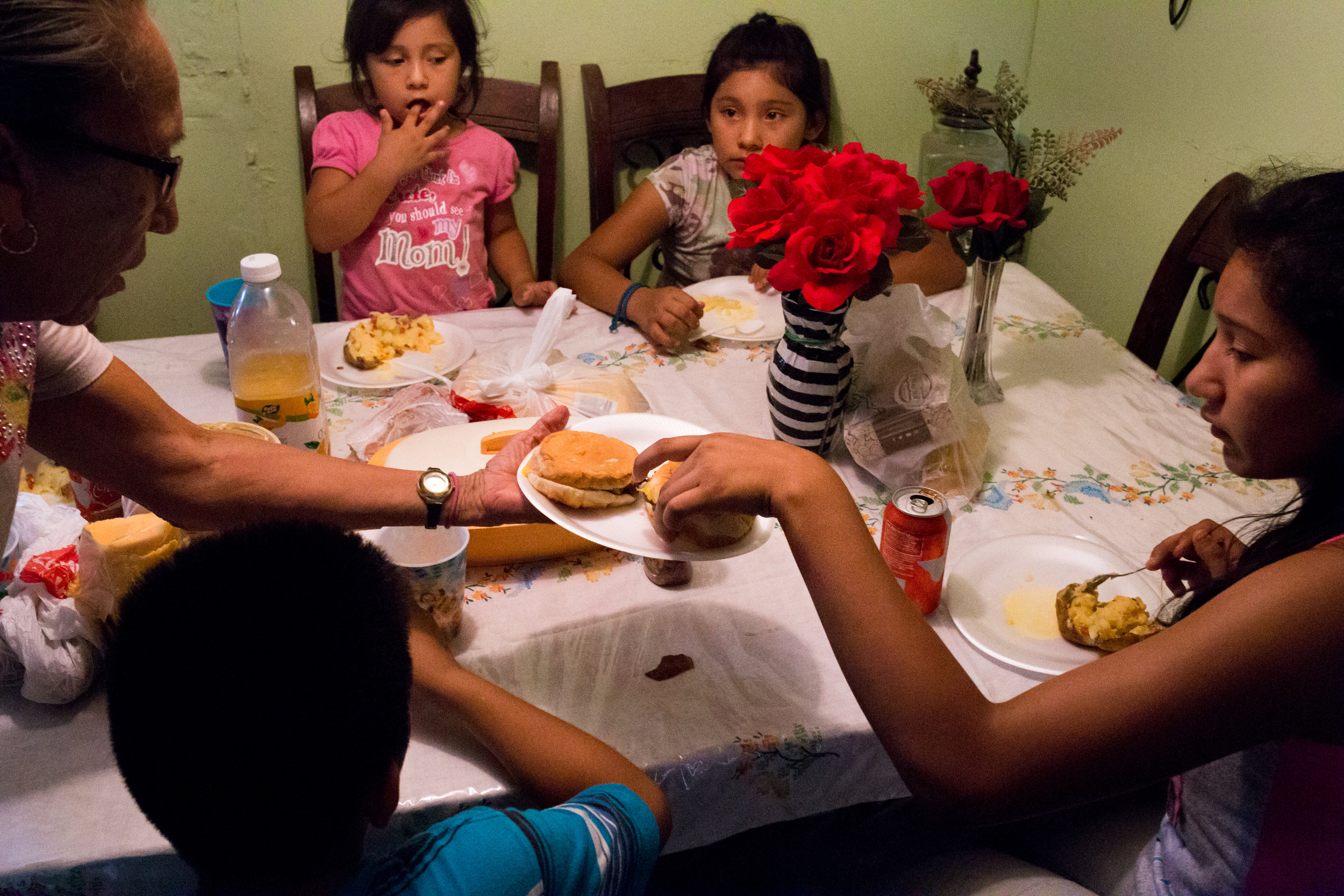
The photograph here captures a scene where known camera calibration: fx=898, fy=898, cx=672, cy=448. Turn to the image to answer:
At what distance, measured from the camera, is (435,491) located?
1.11 m

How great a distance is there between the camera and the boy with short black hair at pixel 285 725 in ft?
1.97

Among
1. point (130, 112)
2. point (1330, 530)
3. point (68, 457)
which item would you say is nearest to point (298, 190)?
point (68, 457)

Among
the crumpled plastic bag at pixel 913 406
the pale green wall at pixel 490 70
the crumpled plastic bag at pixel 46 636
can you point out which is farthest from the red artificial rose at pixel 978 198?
the pale green wall at pixel 490 70

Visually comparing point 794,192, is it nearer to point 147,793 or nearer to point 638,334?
point 638,334

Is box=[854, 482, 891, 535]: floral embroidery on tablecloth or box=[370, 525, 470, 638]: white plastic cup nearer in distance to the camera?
box=[370, 525, 470, 638]: white plastic cup

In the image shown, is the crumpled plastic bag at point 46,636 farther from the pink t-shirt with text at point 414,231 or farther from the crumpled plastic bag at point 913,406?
the pink t-shirt with text at point 414,231

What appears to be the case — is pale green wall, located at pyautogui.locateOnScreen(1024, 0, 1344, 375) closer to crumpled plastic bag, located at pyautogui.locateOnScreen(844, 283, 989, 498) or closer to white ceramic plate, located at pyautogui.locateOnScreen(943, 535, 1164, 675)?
crumpled plastic bag, located at pyautogui.locateOnScreen(844, 283, 989, 498)

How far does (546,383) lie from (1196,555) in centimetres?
98

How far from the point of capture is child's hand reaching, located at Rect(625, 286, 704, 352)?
1.76 metres

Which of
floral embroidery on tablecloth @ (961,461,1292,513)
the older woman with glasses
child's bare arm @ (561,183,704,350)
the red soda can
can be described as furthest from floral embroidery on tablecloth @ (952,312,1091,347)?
the older woman with glasses

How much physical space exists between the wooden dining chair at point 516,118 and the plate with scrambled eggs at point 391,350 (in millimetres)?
959

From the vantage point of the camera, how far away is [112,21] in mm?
761

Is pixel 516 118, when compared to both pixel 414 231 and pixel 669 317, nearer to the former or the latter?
pixel 414 231

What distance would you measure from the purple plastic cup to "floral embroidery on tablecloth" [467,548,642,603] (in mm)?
628
